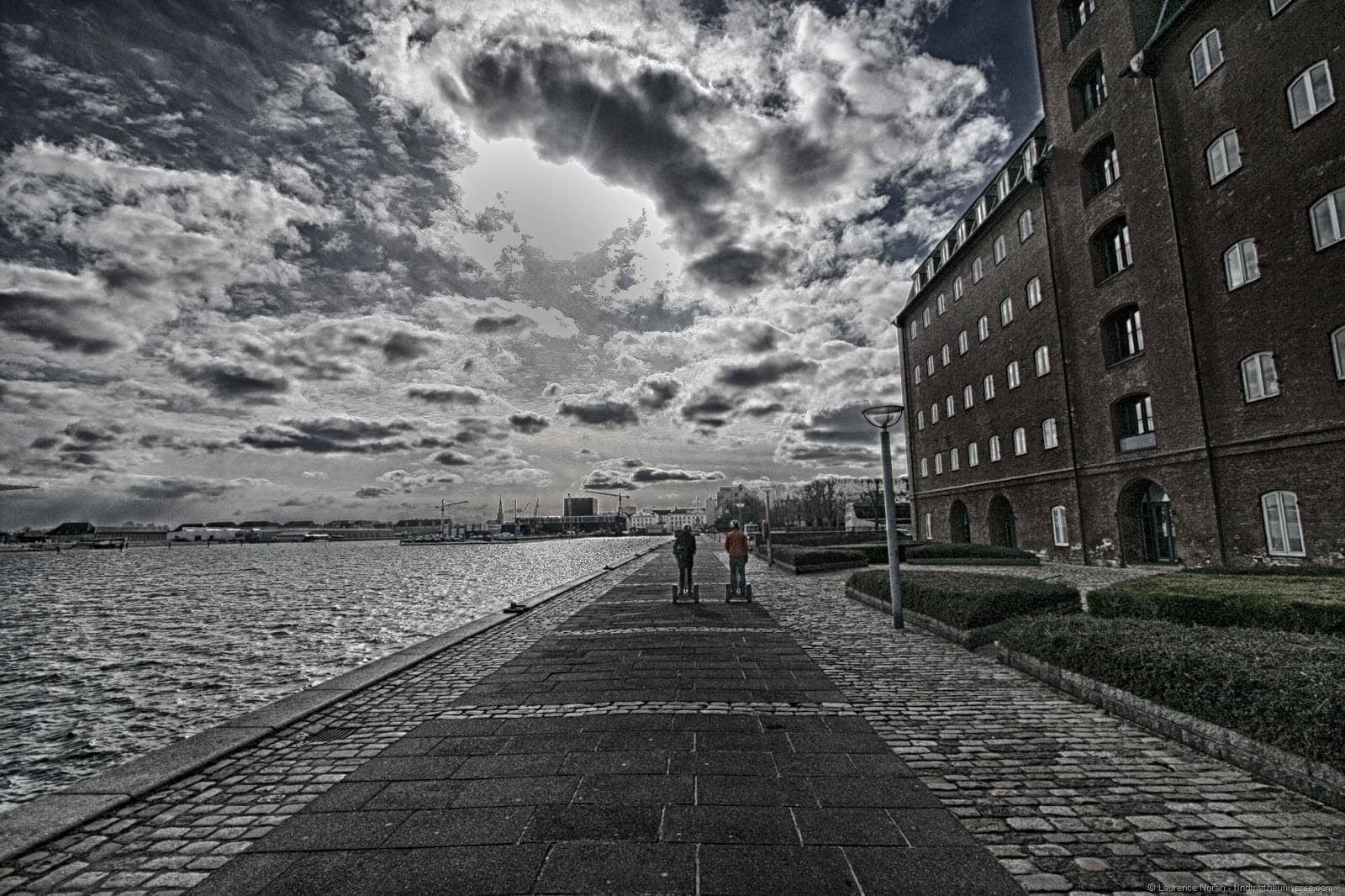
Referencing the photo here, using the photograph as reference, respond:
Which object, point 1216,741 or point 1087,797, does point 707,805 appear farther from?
point 1216,741

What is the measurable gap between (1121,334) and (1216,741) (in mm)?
24523

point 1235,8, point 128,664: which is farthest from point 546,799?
point 1235,8

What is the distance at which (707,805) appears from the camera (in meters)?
4.38

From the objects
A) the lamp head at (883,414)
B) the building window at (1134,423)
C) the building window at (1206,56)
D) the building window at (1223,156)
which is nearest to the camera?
the lamp head at (883,414)

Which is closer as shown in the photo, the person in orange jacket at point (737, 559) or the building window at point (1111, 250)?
the person in orange jacket at point (737, 559)

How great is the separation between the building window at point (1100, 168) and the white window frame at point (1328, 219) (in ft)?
27.4

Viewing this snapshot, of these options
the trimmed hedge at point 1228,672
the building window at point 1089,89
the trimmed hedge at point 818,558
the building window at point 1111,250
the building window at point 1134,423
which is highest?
the building window at point 1089,89

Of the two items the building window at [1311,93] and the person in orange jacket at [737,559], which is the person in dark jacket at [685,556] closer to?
the person in orange jacket at [737,559]

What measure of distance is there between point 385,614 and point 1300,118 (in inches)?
1218

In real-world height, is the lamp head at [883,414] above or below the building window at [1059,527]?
above

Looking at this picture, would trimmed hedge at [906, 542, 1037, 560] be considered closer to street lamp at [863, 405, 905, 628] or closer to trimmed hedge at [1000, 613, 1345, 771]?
street lamp at [863, 405, 905, 628]

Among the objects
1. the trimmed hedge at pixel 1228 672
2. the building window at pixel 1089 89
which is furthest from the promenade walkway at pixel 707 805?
the building window at pixel 1089 89

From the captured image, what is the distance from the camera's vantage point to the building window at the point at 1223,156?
19.4 metres

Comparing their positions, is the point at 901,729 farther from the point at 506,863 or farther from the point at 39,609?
the point at 39,609
